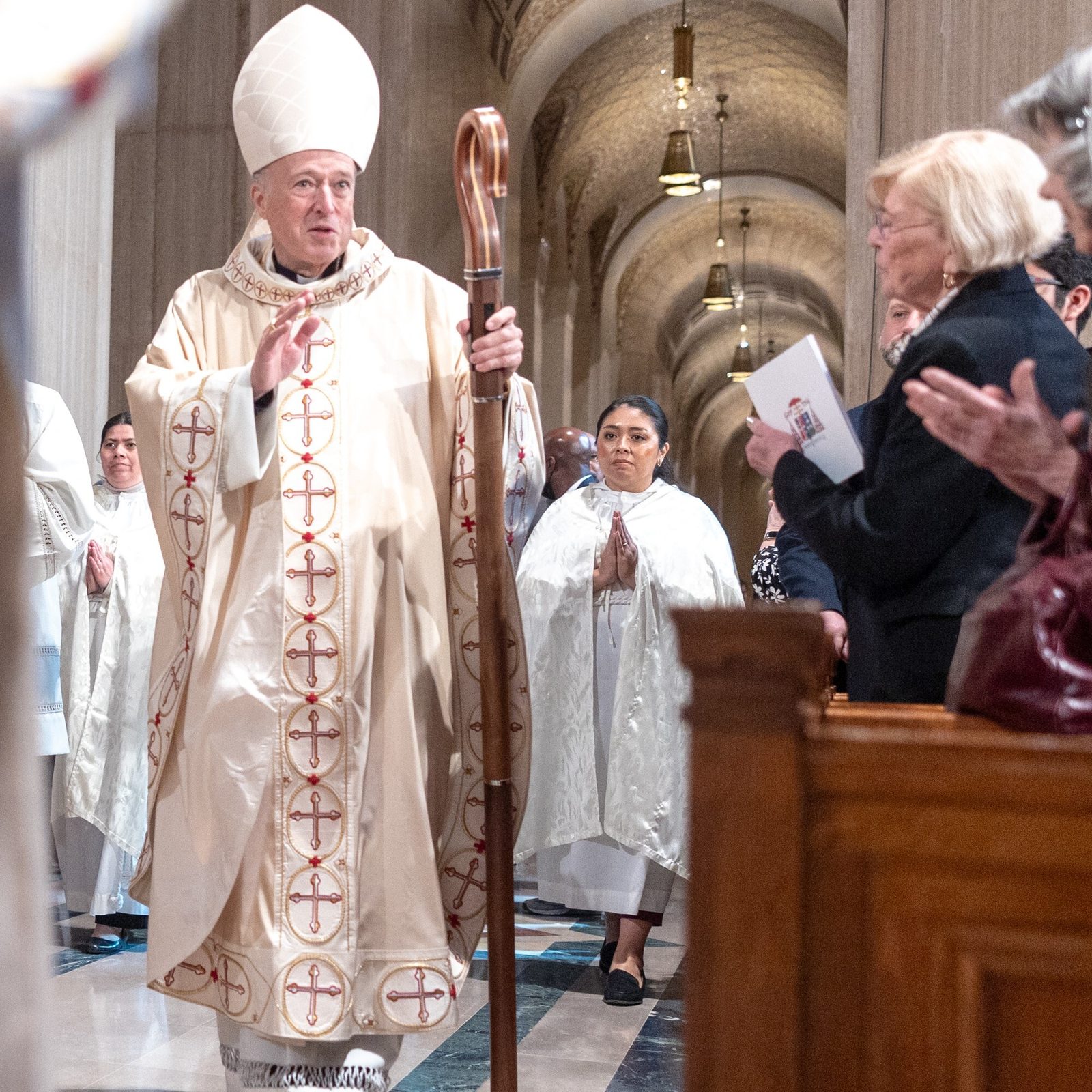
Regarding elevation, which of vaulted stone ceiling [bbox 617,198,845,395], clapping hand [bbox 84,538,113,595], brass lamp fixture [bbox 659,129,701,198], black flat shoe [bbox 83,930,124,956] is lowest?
black flat shoe [bbox 83,930,124,956]

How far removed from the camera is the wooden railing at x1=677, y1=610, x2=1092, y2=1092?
65.4 inches

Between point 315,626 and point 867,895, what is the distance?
1.84 m

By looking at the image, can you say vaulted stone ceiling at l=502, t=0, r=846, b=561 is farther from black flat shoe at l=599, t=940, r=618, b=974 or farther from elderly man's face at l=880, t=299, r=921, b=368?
elderly man's face at l=880, t=299, r=921, b=368

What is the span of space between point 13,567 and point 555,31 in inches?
595

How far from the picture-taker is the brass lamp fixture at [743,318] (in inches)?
1006

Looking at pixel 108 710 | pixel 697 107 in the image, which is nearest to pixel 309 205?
pixel 108 710

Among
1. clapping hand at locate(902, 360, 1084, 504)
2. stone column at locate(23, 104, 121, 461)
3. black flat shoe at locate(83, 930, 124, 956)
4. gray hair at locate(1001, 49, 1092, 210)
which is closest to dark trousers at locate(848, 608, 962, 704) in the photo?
clapping hand at locate(902, 360, 1084, 504)

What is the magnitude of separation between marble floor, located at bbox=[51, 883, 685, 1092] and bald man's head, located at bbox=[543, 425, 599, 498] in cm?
267

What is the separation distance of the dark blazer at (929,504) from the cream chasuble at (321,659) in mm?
1001

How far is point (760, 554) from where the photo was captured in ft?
17.1

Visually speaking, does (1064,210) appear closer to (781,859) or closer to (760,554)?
(781,859)

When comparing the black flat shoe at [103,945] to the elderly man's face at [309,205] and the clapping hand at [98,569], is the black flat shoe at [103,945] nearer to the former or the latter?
the clapping hand at [98,569]

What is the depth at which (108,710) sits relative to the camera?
6.52 m

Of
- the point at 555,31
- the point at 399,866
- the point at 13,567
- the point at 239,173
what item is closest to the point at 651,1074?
the point at 399,866
